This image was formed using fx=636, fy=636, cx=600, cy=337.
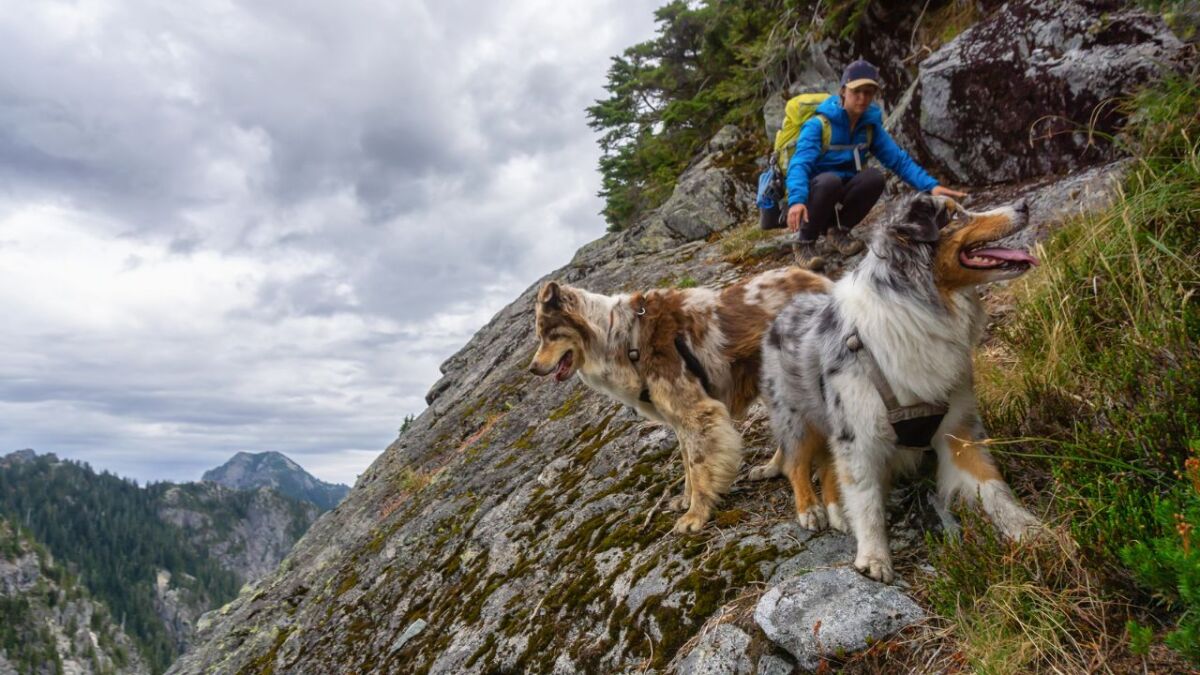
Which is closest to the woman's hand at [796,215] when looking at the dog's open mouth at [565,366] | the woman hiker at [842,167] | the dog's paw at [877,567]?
the woman hiker at [842,167]

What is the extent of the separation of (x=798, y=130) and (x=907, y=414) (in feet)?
15.6

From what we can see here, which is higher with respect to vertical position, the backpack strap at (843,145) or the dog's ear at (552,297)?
the backpack strap at (843,145)

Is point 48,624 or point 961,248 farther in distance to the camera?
point 48,624

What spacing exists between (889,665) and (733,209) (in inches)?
509

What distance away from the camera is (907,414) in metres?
3.10

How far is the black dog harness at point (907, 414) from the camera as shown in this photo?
3092 mm

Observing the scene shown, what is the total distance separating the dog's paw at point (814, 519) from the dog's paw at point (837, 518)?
0.04m

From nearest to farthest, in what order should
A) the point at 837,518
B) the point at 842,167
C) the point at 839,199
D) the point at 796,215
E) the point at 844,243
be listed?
the point at 837,518 → the point at 796,215 → the point at 842,167 → the point at 839,199 → the point at 844,243

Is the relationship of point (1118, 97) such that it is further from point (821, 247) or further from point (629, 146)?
point (629, 146)

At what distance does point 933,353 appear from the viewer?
312 cm

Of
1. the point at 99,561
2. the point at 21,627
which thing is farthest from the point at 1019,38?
the point at 99,561

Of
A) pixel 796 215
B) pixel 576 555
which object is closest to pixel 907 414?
pixel 576 555

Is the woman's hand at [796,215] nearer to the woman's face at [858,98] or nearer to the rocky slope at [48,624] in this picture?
the woman's face at [858,98]

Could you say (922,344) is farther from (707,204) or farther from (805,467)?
(707,204)
